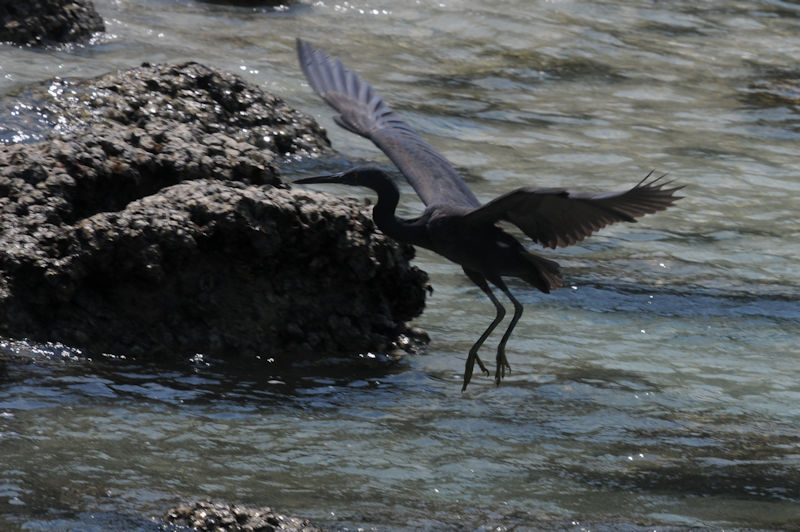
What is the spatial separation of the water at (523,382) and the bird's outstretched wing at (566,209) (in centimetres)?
73

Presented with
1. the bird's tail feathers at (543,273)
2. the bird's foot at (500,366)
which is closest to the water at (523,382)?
the bird's foot at (500,366)

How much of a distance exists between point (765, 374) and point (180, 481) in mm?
2977

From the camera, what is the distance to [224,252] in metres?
5.44

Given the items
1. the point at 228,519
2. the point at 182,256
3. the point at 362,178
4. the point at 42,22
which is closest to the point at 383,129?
the point at 362,178

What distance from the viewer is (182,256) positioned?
533 centimetres

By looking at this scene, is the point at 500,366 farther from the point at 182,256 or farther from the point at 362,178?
the point at 182,256

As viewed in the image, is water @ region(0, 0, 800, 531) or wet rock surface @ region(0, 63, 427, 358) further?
wet rock surface @ region(0, 63, 427, 358)

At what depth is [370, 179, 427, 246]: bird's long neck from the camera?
213 inches

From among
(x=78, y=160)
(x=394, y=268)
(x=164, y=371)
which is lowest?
(x=164, y=371)

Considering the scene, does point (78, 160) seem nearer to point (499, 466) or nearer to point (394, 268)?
point (394, 268)

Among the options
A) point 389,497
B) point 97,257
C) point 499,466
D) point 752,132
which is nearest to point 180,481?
point 389,497

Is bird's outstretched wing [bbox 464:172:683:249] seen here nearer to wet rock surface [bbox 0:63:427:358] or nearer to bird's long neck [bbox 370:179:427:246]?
bird's long neck [bbox 370:179:427:246]

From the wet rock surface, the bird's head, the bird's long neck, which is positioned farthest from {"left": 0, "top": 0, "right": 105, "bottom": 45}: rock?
the bird's long neck

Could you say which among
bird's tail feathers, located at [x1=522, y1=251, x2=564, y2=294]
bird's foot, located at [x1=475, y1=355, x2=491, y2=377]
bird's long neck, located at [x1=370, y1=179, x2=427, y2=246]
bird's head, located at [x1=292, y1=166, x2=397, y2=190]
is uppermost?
bird's head, located at [x1=292, y1=166, x2=397, y2=190]
